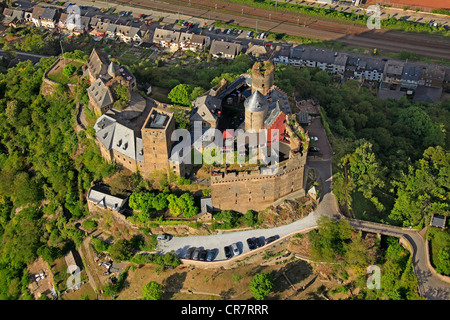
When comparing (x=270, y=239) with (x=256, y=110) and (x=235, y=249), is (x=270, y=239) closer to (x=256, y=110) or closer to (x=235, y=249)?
(x=235, y=249)

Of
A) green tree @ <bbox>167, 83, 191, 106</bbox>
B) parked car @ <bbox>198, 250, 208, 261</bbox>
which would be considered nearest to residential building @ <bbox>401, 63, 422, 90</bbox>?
green tree @ <bbox>167, 83, 191, 106</bbox>

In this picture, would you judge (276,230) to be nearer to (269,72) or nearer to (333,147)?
(333,147)

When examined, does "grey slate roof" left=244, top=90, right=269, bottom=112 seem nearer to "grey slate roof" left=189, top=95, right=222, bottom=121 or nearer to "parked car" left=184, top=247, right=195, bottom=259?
"grey slate roof" left=189, top=95, right=222, bottom=121

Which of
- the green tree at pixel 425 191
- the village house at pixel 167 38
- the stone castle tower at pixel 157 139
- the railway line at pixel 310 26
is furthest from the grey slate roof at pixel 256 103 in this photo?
the railway line at pixel 310 26

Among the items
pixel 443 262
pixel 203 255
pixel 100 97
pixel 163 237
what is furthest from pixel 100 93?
pixel 443 262

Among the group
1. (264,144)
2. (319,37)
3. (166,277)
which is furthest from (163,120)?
(319,37)

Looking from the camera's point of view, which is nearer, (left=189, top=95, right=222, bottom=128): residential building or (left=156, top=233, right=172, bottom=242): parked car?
(left=156, top=233, right=172, bottom=242): parked car
